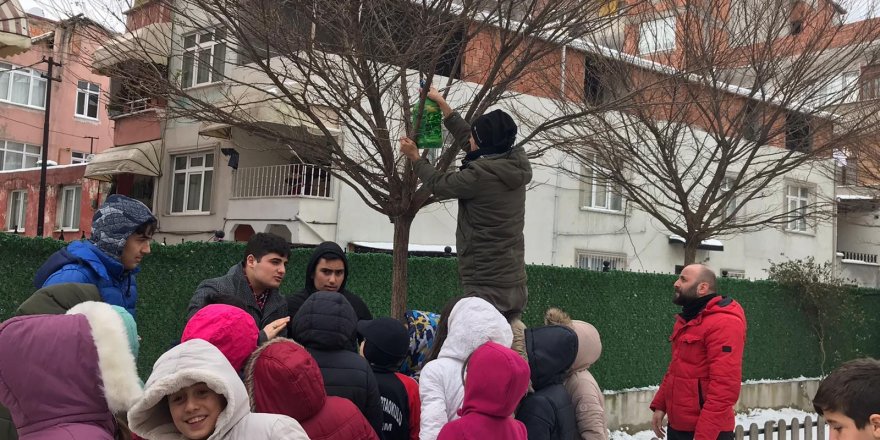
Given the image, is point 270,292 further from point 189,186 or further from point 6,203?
point 6,203

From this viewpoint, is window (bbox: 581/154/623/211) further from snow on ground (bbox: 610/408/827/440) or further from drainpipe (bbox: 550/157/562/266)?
snow on ground (bbox: 610/408/827/440)

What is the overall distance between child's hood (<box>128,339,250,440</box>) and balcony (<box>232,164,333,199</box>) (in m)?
13.2

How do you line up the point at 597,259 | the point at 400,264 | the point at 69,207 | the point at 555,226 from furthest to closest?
the point at 69,207 → the point at 597,259 → the point at 555,226 → the point at 400,264

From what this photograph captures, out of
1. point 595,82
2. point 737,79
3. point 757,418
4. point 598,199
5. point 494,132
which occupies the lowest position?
point 757,418

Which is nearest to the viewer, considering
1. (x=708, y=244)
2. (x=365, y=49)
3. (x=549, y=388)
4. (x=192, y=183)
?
(x=549, y=388)

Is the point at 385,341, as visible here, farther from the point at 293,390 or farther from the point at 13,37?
the point at 13,37

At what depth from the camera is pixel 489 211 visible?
13.5ft

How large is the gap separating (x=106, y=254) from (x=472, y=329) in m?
2.04

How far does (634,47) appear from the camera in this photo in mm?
11078

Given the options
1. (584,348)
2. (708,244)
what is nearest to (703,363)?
(584,348)

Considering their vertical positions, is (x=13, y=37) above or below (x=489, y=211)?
above

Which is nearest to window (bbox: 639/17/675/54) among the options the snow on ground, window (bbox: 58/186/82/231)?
the snow on ground

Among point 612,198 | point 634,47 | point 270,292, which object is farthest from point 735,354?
point 612,198

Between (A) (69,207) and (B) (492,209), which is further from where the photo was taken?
(A) (69,207)
